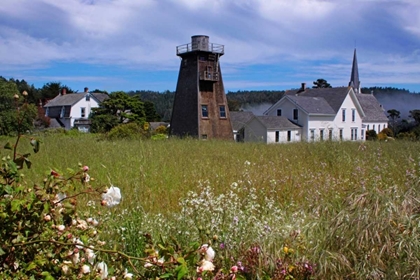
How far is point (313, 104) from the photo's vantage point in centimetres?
3559

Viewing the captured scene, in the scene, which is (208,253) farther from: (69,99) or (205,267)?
(69,99)

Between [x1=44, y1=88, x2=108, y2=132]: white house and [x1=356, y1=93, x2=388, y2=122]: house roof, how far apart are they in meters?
31.3

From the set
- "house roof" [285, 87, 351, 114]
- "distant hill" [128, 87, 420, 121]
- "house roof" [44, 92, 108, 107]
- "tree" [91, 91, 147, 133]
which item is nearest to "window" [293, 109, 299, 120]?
"house roof" [285, 87, 351, 114]

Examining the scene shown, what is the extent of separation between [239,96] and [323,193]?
292ft

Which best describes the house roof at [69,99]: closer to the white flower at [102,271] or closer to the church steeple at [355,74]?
the church steeple at [355,74]

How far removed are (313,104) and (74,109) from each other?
30.1m

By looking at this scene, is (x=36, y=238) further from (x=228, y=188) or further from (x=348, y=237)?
(x=228, y=188)

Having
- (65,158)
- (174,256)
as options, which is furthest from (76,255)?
(65,158)

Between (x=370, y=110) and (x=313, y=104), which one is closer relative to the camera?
(x=313, y=104)

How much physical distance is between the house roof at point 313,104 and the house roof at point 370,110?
833 cm

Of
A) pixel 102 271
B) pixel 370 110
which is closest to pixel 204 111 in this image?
pixel 370 110

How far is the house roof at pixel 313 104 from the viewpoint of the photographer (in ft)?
113

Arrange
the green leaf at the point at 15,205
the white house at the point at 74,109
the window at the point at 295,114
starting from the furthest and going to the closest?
the white house at the point at 74,109
the window at the point at 295,114
the green leaf at the point at 15,205

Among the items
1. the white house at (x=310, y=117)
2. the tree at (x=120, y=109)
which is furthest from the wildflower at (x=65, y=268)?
the tree at (x=120, y=109)
